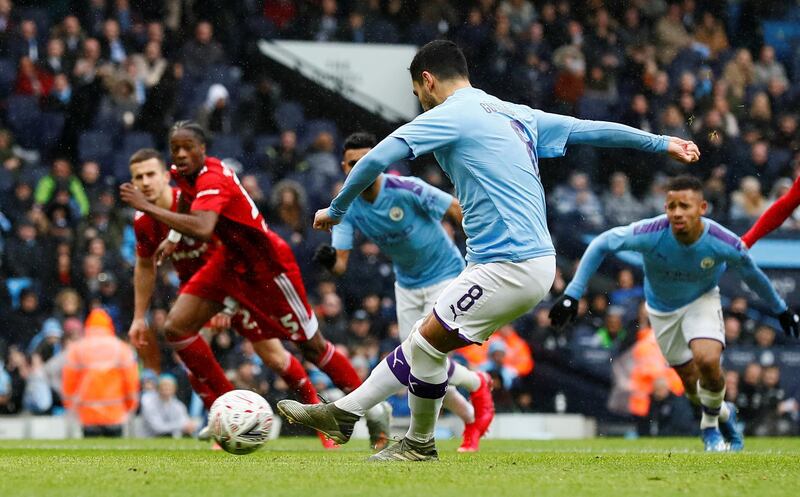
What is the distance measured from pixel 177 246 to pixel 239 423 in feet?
9.03

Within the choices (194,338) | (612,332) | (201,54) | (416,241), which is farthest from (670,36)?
(194,338)

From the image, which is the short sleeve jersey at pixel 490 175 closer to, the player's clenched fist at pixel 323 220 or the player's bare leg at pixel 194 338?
the player's clenched fist at pixel 323 220

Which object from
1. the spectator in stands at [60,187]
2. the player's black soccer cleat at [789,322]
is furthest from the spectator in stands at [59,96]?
the player's black soccer cleat at [789,322]

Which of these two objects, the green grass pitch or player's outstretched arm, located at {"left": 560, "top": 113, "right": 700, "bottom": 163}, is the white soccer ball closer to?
the green grass pitch

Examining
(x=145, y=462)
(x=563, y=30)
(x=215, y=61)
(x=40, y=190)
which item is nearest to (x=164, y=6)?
(x=215, y=61)

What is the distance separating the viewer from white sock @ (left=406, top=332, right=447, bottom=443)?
6898 mm

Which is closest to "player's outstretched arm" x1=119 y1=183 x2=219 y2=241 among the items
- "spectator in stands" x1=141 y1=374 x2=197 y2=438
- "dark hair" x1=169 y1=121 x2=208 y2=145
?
"dark hair" x1=169 y1=121 x2=208 y2=145

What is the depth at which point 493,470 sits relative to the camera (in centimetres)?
680

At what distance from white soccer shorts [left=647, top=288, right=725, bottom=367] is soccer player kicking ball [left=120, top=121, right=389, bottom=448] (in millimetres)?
2713

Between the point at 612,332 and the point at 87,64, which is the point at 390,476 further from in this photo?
the point at 87,64

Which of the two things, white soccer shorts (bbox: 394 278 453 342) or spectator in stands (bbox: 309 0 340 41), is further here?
spectator in stands (bbox: 309 0 340 41)

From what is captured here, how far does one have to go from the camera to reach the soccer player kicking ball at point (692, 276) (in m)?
10.3

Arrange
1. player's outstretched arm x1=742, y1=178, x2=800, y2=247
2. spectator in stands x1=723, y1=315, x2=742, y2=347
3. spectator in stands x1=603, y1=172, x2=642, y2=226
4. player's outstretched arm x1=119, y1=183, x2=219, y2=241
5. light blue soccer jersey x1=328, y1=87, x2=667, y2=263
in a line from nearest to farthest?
1. light blue soccer jersey x1=328, y1=87, x2=667, y2=263
2. player's outstretched arm x1=119, y1=183, x2=219, y2=241
3. player's outstretched arm x1=742, y1=178, x2=800, y2=247
4. spectator in stands x1=723, y1=315, x2=742, y2=347
5. spectator in stands x1=603, y1=172, x2=642, y2=226

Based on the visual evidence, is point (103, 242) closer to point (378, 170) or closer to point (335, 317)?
point (335, 317)
